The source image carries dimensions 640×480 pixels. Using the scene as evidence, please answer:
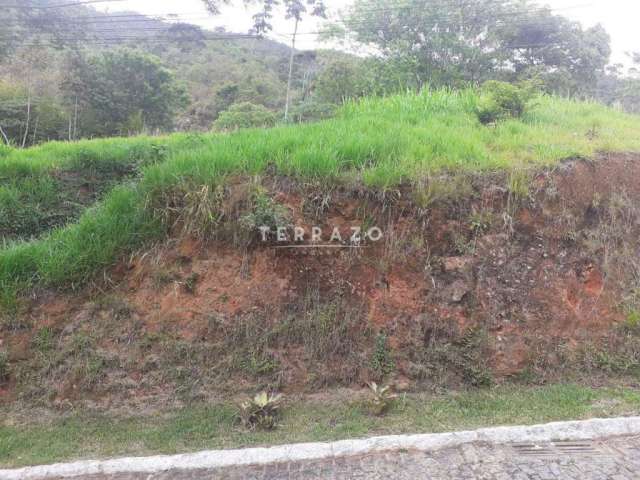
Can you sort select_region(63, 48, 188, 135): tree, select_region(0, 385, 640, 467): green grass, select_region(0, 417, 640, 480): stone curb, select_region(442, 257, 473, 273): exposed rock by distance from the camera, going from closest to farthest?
select_region(0, 417, 640, 480): stone curb
select_region(0, 385, 640, 467): green grass
select_region(442, 257, 473, 273): exposed rock
select_region(63, 48, 188, 135): tree

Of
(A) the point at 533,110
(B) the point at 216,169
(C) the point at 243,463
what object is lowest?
(C) the point at 243,463

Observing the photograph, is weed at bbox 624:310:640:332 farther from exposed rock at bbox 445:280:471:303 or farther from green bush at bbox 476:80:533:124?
green bush at bbox 476:80:533:124

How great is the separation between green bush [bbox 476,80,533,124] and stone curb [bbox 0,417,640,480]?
4301mm

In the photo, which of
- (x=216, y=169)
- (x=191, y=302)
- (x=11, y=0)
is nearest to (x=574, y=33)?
(x=216, y=169)

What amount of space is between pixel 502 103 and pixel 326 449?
5.40 meters

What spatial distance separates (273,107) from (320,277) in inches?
571

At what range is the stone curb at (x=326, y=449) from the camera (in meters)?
3.13

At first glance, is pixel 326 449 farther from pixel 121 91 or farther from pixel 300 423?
pixel 121 91

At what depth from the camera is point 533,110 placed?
6.79m

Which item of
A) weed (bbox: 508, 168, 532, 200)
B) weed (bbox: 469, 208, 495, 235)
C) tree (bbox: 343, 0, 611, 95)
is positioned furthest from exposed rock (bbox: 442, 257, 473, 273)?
tree (bbox: 343, 0, 611, 95)

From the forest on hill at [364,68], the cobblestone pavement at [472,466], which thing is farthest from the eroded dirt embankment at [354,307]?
the forest on hill at [364,68]

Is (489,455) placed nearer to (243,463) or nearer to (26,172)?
(243,463)

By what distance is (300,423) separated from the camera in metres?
3.60

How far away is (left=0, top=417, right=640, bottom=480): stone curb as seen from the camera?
3.13 metres
